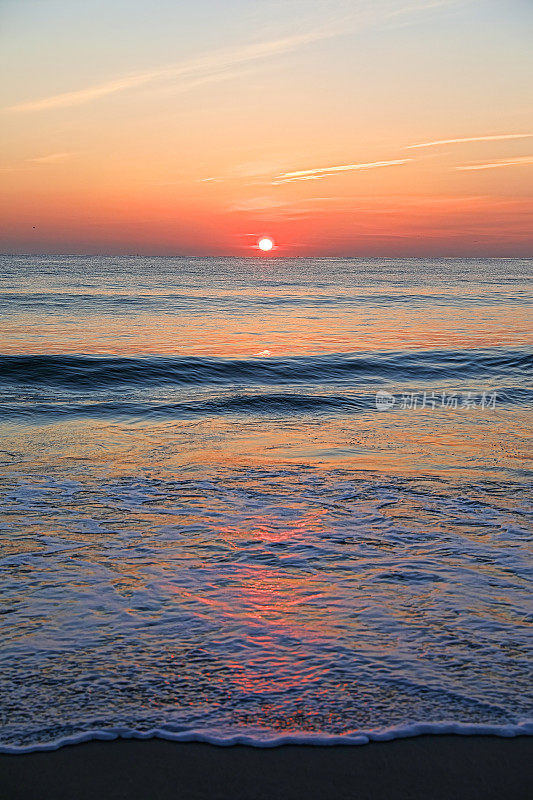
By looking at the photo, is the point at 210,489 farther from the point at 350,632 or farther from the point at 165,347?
the point at 165,347

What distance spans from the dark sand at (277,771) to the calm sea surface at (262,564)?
9 cm

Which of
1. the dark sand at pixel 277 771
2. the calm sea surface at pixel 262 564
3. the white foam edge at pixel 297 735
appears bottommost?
the dark sand at pixel 277 771

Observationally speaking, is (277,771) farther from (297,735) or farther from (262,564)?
(262,564)

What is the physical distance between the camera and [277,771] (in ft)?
9.84

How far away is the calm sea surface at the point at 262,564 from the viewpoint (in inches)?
135

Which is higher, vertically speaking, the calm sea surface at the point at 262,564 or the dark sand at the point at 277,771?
the calm sea surface at the point at 262,564

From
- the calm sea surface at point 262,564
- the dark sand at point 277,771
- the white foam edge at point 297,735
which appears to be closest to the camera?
the dark sand at point 277,771

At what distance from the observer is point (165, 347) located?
64.0 feet

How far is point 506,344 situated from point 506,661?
18444 millimetres

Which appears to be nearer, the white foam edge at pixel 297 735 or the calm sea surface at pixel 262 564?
the white foam edge at pixel 297 735

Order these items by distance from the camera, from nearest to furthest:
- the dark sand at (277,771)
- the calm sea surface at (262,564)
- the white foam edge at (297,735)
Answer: the dark sand at (277,771) < the white foam edge at (297,735) < the calm sea surface at (262,564)

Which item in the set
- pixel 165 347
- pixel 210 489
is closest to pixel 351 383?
pixel 165 347

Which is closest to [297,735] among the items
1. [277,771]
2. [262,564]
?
[277,771]

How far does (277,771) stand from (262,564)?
2.14 metres
